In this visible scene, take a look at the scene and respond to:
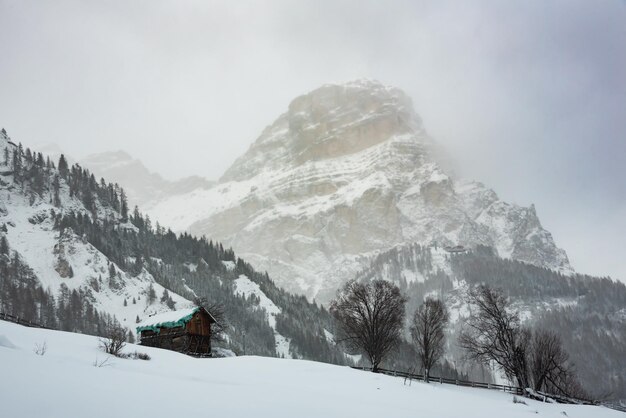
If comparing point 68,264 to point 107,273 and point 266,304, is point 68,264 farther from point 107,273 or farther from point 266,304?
point 266,304

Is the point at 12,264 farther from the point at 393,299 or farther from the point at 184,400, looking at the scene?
the point at 184,400

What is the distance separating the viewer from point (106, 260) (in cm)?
10569

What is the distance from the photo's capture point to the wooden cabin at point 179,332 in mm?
52719

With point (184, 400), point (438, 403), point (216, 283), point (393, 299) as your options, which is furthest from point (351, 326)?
point (216, 283)

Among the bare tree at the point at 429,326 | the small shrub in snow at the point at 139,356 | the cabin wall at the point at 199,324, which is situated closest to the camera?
the small shrub in snow at the point at 139,356

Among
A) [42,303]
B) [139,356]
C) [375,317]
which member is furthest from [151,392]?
[42,303]

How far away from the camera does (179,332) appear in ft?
174

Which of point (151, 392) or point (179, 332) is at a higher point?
point (151, 392)

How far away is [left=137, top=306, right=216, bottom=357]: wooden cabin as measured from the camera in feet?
173

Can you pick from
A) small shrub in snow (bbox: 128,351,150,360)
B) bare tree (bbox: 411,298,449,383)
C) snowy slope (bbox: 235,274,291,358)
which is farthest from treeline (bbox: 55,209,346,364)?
small shrub in snow (bbox: 128,351,150,360)

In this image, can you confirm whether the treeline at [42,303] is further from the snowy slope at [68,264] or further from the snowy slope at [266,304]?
the snowy slope at [266,304]

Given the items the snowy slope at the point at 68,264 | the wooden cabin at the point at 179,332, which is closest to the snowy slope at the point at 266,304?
the snowy slope at the point at 68,264

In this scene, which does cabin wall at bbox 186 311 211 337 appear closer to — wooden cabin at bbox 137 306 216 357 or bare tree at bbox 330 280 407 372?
wooden cabin at bbox 137 306 216 357

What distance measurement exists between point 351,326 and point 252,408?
3849 cm
